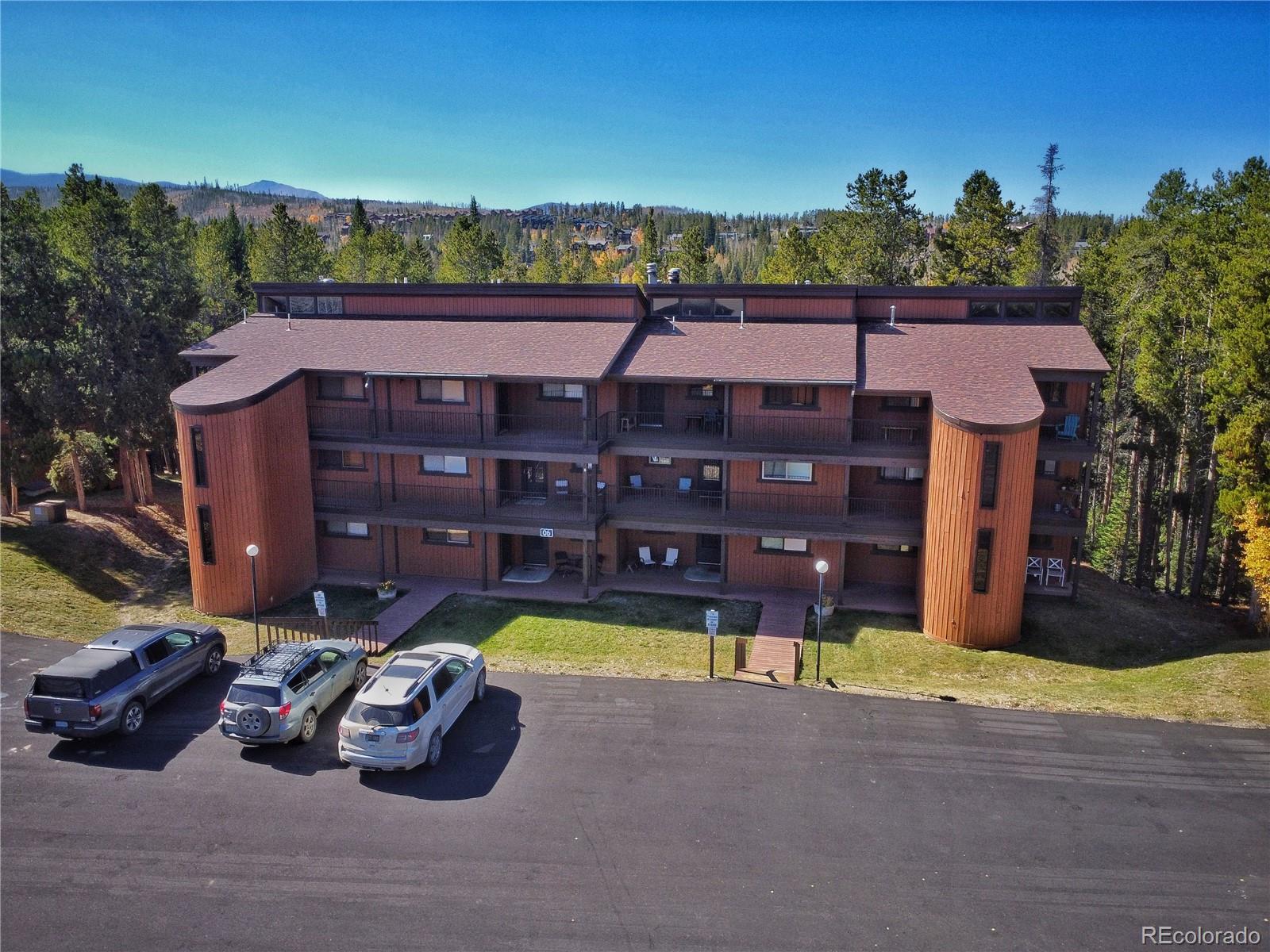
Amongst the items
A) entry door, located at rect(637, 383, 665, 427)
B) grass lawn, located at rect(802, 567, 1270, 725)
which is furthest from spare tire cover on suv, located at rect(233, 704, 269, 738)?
entry door, located at rect(637, 383, 665, 427)

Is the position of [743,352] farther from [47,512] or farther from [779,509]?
[47,512]

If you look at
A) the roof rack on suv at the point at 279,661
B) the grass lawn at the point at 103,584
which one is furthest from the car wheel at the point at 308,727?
the grass lawn at the point at 103,584

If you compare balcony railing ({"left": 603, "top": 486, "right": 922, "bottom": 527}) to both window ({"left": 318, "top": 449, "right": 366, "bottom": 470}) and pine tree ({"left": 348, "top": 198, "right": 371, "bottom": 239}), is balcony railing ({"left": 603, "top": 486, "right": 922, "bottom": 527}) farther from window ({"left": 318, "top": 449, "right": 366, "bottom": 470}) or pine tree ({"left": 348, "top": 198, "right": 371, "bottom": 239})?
pine tree ({"left": 348, "top": 198, "right": 371, "bottom": 239})

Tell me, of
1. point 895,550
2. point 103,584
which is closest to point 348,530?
point 103,584

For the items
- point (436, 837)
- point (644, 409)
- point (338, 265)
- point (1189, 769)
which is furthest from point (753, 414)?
point (338, 265)

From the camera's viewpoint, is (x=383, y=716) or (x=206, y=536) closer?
(x=383, y=716)

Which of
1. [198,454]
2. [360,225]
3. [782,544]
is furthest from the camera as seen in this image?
[360,225]
